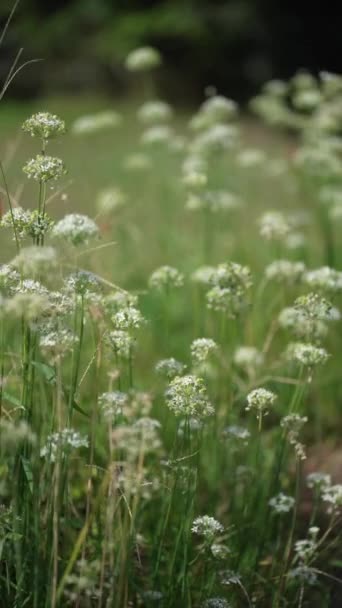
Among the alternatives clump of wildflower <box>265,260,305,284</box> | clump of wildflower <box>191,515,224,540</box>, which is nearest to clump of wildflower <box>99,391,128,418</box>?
clump of wildflower <box>191,515,224,540</box>

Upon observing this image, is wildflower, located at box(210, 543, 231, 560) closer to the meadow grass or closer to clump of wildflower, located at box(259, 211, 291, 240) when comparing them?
the meadow grass

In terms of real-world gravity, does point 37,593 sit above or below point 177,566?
below

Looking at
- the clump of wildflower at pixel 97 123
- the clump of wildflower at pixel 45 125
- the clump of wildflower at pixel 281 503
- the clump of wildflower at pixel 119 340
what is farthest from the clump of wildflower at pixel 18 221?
the clump of wildflower at pixel 97 123

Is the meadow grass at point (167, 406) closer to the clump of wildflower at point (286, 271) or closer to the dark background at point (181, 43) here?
the clump of wildflower at point (286, 271)

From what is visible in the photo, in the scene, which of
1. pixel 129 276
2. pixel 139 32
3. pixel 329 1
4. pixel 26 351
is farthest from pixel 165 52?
pixel 26 351

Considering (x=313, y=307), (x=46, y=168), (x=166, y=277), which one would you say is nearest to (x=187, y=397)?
(x=313, y=307)

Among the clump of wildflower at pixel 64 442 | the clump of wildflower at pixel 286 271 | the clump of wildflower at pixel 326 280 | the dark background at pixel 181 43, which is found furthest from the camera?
the dark background at pixel 181 43

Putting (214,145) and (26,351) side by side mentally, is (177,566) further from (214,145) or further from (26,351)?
(214,145)
